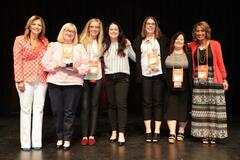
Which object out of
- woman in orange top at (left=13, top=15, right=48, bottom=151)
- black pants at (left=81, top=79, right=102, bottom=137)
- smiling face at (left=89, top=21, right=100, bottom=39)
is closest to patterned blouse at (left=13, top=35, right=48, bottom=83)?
woman in orange top at (left=13, top=15, right=48, bottom=151)

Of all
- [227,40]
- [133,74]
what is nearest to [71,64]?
[133,74]

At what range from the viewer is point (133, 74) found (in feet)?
17.9

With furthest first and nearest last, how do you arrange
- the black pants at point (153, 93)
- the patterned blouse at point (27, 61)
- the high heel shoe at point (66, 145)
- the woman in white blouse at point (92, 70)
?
the black pants at point (153, 93) < the woman in white blouse at point (92, 70) < the high heel shoe at point (66, 145) < the patterned blouse at point (27, 61)

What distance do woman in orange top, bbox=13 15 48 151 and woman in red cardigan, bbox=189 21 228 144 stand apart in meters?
1.68

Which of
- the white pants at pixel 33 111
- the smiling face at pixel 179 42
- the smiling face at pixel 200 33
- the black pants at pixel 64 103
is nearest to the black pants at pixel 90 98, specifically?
the black pants at pixel 64 103

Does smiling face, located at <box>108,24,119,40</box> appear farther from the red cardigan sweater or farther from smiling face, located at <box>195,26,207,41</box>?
the red cardigan sweater

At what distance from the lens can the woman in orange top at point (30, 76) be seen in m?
3.12

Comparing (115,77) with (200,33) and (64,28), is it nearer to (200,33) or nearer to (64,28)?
(64,28)

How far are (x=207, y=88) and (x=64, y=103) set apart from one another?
1.58 metres

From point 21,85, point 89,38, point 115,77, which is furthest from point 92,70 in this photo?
point 21,85

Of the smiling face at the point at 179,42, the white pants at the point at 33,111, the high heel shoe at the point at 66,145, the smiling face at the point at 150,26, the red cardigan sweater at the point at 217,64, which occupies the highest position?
the smiling face at the point at 150,26

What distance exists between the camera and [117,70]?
11.0ft

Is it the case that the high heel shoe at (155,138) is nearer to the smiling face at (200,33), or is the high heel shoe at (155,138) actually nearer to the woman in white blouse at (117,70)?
the woman in white blouse at (117,70)

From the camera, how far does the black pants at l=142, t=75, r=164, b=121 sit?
3.46 m
